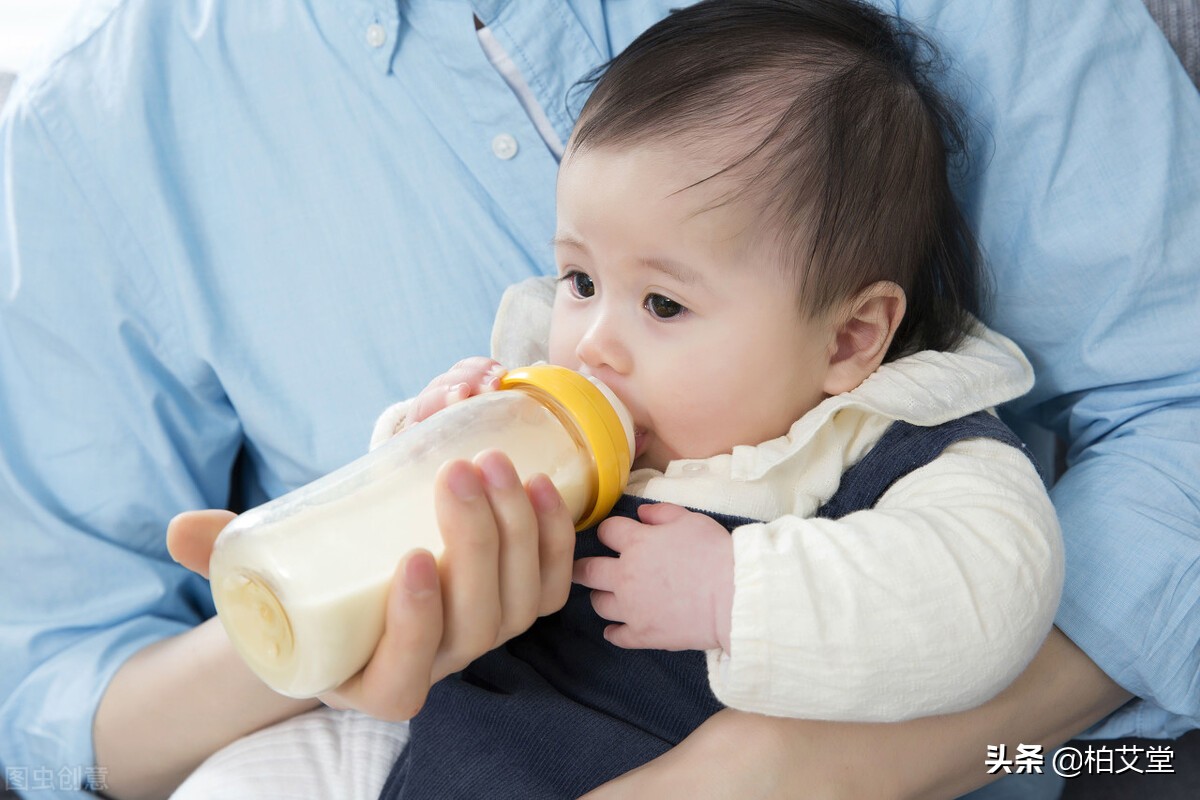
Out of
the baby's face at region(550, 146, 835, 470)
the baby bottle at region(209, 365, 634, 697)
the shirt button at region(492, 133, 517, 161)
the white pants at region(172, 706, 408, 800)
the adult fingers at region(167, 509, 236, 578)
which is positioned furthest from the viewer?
the shirt button at region(492, 133, 517, 161)

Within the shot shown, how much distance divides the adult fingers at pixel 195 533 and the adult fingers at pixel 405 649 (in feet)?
0.50

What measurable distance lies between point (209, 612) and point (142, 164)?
1.95 feet

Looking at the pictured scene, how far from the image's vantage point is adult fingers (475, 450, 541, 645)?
2.56 ft

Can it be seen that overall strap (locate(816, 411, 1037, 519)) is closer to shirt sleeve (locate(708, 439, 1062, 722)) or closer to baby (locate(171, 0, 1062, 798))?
baby (locate(171, 0, 1062, 798))

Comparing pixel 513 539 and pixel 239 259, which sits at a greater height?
pixel 239 259

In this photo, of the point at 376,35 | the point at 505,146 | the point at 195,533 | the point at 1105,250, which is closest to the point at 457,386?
the point at 195,533

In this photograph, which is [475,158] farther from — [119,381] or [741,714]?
[741,714]

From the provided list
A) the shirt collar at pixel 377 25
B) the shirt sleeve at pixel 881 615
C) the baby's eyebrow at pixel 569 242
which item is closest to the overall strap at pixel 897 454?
the shirt sleeve at pixel 881 615

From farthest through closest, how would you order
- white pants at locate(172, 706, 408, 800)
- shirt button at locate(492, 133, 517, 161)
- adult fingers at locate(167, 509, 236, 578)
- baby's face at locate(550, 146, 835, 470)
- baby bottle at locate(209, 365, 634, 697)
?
1. shirt button at locate(492, 133, 517, 161)
2. white pants at locate(172, 706, 408, 800)
3. baby's face at locate(550, 146, 835, 470)
4. adult fingers at locate(167, 509, 236, 578)
5. baby bottle at locate(209, 365, 634, 697)

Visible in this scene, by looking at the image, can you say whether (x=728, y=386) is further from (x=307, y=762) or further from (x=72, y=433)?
(x=72, y=433)

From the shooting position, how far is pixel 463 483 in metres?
0.75

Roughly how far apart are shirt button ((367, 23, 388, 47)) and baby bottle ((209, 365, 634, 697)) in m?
0.57

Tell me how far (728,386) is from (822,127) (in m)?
0.25

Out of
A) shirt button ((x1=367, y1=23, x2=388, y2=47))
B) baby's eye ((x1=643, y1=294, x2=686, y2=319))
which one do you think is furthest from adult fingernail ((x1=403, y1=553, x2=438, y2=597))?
shirt button ((x1=367, y1=23, x2=388, y2=47))
